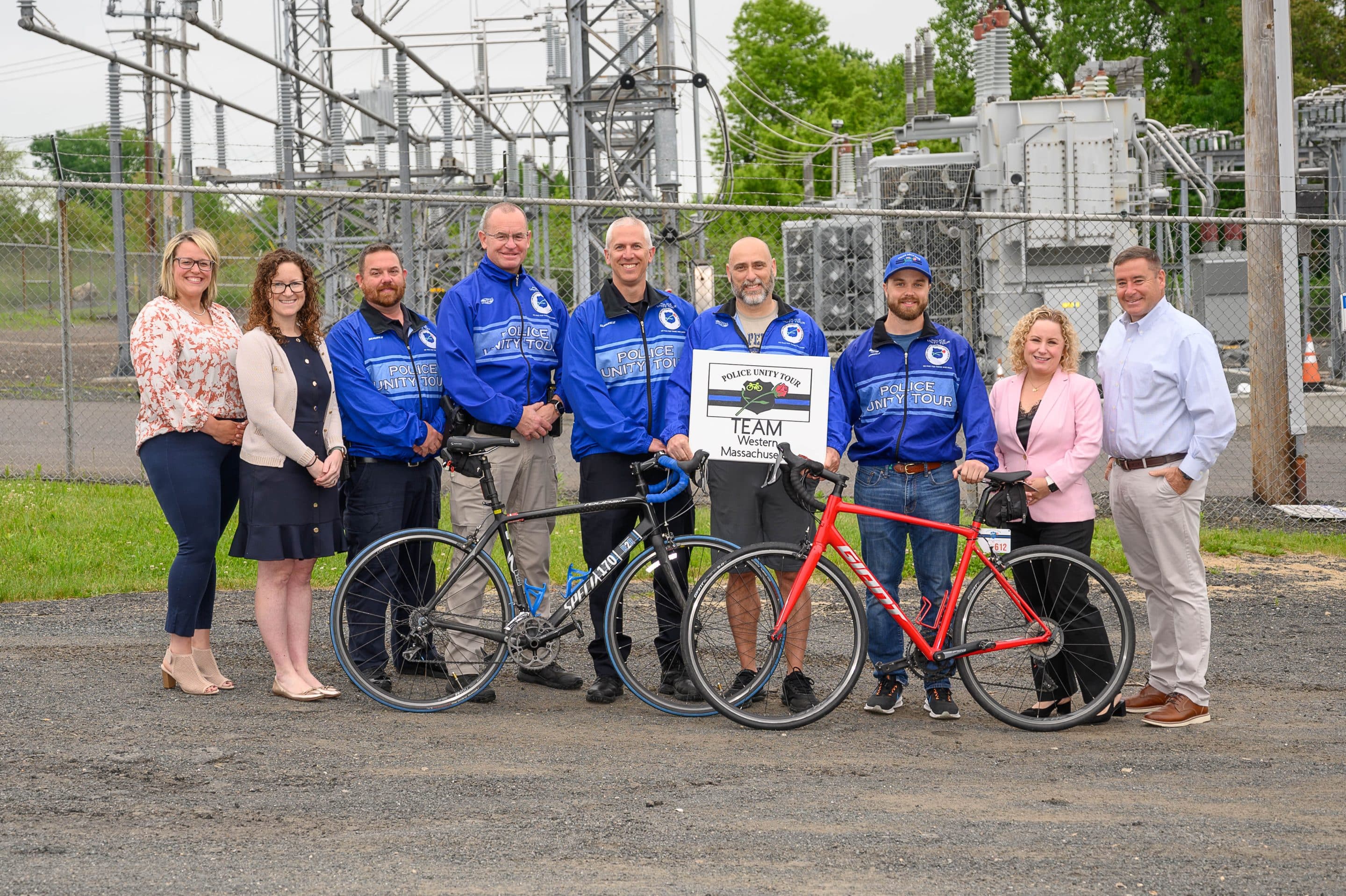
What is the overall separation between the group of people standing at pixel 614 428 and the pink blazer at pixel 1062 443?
0.01 meters

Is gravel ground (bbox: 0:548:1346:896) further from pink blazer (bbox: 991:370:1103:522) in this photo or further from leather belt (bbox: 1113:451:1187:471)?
leather belt (bbox: 1113:451:1187:471)

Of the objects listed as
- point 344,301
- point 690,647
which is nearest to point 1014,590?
point 690,647

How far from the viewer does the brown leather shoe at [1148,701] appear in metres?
6.31

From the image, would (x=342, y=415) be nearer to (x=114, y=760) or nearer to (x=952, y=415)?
(x=114, y=760)

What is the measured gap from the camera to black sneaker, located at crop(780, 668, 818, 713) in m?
6.10

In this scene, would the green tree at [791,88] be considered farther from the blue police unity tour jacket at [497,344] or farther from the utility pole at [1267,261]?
the blue police unity tour jacket at [497,344]

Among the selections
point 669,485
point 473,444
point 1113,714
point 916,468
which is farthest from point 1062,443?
point 473,444

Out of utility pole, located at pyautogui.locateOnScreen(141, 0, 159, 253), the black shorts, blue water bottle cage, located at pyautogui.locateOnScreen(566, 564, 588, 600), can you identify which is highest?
utility pole, located at pyautogui.locateOnScreen(141, 0, 159, 253)

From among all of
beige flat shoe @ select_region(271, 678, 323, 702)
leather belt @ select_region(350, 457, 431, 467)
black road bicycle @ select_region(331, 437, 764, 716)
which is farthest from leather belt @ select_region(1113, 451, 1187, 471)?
beige flat shoe @ select_region(271, 678, 323, 702)

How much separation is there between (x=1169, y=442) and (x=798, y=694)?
206 centimetres

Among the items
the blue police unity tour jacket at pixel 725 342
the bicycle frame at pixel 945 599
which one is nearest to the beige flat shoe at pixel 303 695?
the blue police unity tour jacket at pixel 725 342

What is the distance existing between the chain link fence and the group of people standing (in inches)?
94.9

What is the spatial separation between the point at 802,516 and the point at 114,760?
3.16 m

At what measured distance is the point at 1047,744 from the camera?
572 cm
